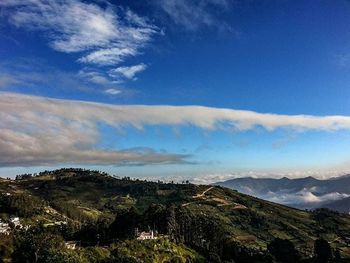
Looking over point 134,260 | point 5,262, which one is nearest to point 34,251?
point 5,262

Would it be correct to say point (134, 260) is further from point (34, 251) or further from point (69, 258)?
point (34, 251)

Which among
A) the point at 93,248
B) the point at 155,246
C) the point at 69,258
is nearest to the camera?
the point at 69,258

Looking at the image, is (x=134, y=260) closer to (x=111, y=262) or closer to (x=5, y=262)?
(x=111, y=262)

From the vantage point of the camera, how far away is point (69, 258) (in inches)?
6309

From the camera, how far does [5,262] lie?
192125mm

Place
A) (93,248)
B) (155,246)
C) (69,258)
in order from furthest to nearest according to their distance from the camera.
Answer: (155,246), (93,248), (69,258)

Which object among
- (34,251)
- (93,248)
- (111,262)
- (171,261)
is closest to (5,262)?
(34,251)

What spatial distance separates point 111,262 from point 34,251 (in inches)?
1680

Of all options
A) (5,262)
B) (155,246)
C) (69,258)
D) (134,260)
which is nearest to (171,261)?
(155,246)

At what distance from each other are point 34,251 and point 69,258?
3564cm

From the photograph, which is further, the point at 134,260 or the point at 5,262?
the point at 5,262

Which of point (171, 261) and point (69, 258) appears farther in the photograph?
point (171, 261)

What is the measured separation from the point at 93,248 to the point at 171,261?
1398 inches

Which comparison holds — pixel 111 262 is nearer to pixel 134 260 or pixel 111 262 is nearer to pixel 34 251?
pixel 134 260
